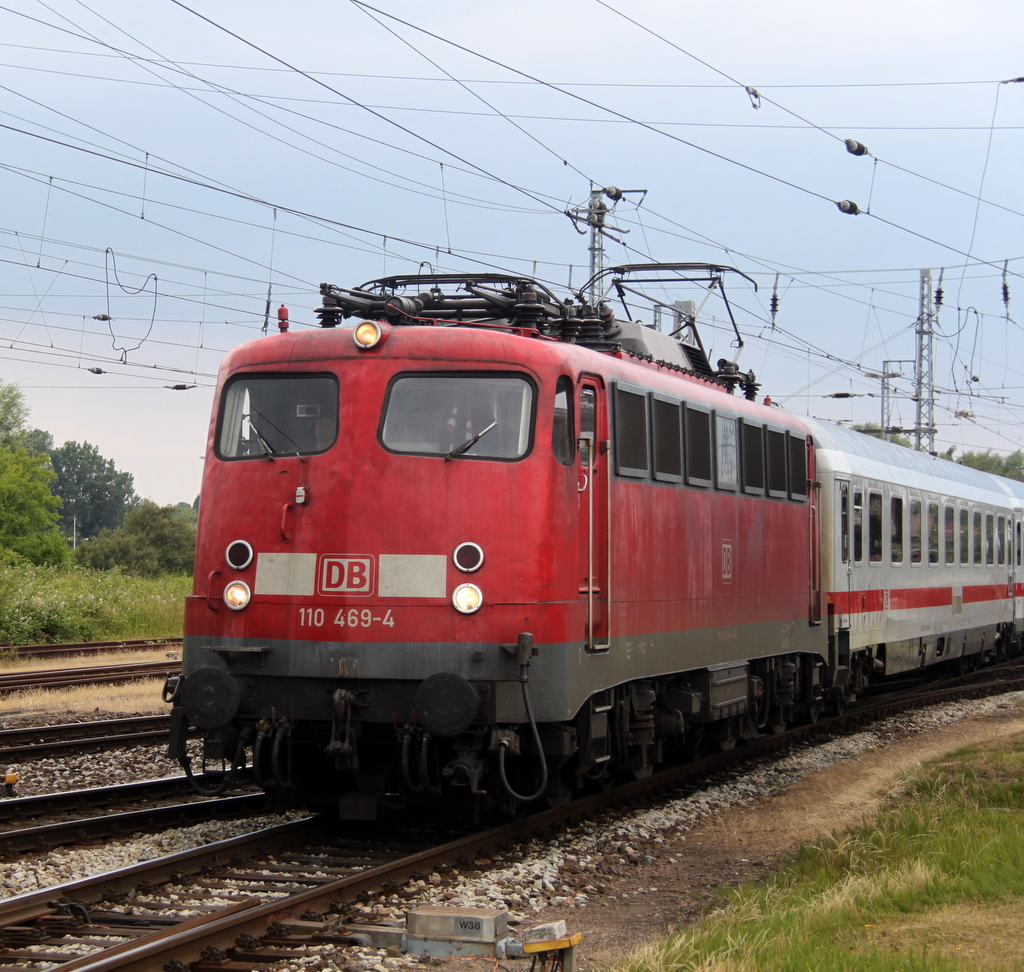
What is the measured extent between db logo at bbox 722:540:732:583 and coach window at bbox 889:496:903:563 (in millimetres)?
7568

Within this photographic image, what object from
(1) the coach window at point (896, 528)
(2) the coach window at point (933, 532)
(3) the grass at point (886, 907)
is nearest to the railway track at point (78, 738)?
(3) the grass at point (886, 907)

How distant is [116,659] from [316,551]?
61.0 ft

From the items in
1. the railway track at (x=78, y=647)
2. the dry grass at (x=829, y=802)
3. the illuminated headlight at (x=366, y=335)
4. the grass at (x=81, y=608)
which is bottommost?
the dry grass at (x=829, y=802)

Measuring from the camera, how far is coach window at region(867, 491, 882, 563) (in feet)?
58.5

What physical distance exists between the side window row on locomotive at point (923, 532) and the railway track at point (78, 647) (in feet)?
52.7

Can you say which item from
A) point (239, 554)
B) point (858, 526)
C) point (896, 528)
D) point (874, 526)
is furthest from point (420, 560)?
point (896, 528)

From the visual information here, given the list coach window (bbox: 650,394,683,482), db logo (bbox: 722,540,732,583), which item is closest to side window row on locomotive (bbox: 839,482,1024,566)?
db logo (bbox: 722,540,732,583)

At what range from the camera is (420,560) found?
8617 mm

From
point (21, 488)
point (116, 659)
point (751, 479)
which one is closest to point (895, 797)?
point (751, 479)

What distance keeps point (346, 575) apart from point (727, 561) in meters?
4.66

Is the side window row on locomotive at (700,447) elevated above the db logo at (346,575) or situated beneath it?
elevated above

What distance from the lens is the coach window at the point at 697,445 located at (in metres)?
11.2

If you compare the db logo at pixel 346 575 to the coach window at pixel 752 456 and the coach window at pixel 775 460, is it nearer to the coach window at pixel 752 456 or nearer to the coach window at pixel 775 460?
the coach window at pixel 752 456

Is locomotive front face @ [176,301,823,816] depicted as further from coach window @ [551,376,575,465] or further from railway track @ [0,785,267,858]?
railway track @ [0,785,267,858]
